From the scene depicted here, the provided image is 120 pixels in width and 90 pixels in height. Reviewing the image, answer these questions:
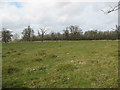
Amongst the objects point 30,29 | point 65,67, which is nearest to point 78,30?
point 30,29

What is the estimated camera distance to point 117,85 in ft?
20.4

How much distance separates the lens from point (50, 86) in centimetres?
640

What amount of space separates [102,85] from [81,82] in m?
1.23

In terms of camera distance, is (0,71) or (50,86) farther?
(0,71)

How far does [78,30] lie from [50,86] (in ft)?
292

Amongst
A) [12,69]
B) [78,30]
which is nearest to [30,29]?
[78,30]

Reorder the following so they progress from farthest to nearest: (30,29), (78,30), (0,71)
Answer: (78,30)
(30,29)
(0,71)

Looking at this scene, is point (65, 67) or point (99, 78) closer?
point (99, 78)

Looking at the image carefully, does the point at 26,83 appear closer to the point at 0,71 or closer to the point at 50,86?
the point at 50,86

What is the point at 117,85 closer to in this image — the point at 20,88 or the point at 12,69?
the point at 20,88

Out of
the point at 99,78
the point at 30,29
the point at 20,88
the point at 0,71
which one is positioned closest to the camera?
the point at 20,88


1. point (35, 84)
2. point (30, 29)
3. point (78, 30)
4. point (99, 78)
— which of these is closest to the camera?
point (35, 84)

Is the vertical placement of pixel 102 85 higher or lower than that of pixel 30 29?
lower

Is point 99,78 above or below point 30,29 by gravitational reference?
below
